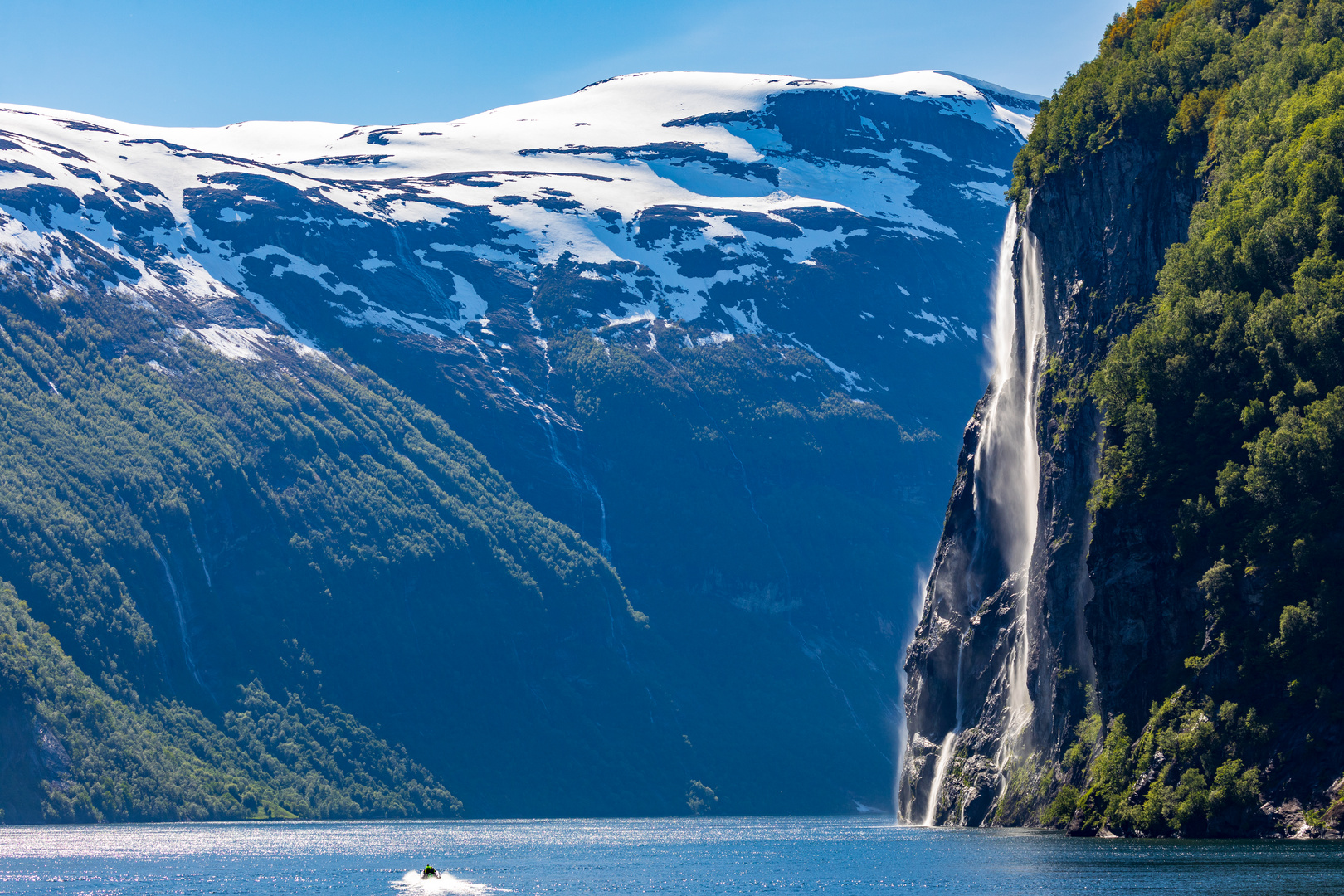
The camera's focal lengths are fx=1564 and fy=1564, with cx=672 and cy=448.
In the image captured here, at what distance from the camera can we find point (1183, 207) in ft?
386

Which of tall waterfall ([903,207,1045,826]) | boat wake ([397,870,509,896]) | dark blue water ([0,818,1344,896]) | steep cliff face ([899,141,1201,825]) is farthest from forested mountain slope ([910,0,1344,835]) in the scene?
boat wake ([397,870,509,896])

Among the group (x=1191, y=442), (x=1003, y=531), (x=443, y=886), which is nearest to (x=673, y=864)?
(x=443, y=886)

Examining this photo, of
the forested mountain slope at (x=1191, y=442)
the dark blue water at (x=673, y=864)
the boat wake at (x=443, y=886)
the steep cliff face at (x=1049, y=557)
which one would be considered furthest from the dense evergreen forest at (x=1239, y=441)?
the boat wake at (x=443, y=886)

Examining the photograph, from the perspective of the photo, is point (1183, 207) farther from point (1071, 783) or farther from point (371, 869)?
point (371, 869)

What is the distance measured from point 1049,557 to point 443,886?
2202 inches

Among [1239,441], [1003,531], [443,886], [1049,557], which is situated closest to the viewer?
[443,886]

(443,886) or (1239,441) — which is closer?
(443,886)

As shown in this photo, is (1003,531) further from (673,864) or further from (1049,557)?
(673,864)

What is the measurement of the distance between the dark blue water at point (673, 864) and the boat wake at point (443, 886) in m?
0.29

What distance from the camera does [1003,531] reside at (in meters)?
138

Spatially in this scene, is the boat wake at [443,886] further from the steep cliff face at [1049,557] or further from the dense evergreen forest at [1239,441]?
the steep cliff face at [1049,557]

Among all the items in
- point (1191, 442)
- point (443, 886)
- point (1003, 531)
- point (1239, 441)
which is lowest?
point (443, 886)

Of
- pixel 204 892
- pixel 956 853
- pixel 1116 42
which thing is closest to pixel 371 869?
pixel 204 892

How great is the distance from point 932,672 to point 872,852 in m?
39.2
